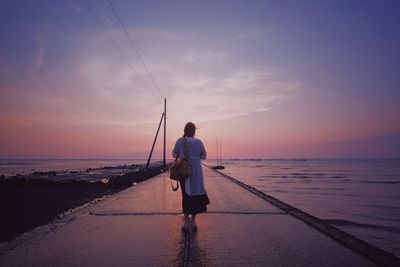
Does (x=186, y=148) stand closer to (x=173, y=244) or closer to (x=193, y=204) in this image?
(x=193, y=204)

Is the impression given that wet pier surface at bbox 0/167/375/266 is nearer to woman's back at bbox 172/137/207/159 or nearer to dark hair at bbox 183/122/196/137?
woman's back at bbox 172/137/207/159

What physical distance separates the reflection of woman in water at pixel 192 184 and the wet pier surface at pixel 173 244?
364 mm

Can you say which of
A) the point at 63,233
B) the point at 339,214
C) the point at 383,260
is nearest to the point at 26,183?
the point at 63,233

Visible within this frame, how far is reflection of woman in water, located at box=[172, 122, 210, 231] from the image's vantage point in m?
5.70

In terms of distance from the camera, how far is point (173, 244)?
190 inches

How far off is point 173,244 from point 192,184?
1.23 meters

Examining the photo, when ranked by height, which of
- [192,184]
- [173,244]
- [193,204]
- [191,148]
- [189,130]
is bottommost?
[173,244]

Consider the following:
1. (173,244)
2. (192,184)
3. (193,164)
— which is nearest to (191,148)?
(193,164)

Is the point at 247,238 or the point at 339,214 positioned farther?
the point at 339,214

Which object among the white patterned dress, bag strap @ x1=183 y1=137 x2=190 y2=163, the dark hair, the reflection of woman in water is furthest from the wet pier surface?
the dark hair

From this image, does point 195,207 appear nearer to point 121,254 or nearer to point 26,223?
point 121,254

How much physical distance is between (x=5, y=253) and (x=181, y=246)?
2.39m

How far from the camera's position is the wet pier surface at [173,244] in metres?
4.02

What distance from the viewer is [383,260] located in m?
4.01
